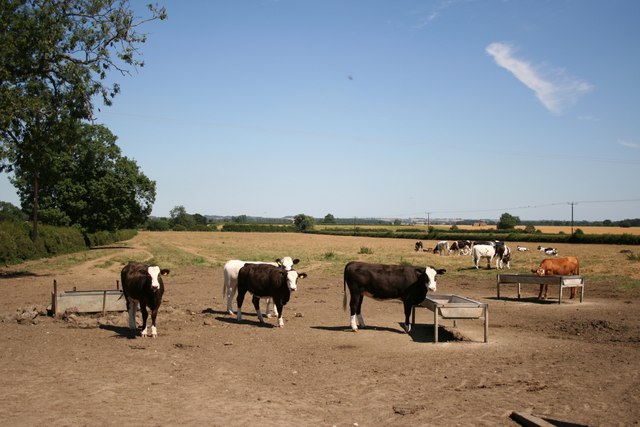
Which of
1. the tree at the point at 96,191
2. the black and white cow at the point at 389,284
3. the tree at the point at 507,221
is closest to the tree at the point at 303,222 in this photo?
the tree at the point at 507,221

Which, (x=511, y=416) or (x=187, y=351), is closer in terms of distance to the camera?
(x=511, y=416)

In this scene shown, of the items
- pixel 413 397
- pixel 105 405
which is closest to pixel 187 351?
pixel 105 405

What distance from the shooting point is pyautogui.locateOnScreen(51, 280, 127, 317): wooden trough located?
50.8 feet

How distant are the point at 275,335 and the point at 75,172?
153 ft

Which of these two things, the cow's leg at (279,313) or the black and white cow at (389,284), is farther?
the cow's leg at (279,313)

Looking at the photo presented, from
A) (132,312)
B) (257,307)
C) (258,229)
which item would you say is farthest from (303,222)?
(132,312)

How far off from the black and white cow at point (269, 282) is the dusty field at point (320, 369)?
78 centimetres

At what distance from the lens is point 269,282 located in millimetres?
15531

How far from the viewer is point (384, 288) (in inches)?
577

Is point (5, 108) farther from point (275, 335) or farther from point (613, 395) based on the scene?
point (613, 395)

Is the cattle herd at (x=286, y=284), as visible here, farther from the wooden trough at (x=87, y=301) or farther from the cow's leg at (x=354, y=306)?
the wooden trough at (x=87, y=301)

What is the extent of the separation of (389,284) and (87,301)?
30.1 ft

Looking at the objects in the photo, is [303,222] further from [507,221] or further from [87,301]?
[87,301]

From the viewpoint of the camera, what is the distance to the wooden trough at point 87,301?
15477mm
